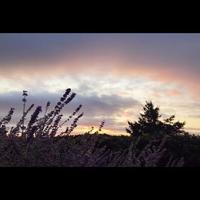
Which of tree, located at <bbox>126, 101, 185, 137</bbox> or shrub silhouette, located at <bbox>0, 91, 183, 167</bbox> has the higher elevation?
tree, located at <bbox>126, 101, 185, 137</bbox>

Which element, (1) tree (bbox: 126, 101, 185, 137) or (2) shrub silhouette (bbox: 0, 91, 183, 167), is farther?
(1) tree (bbox: 126, 101, 185, 137)

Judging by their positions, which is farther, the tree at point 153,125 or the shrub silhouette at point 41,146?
the tree at point 153,125

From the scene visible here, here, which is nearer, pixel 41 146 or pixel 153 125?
pixel 41 146

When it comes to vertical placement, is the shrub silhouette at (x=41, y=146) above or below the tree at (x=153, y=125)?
below

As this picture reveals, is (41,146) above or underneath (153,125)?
underneath
